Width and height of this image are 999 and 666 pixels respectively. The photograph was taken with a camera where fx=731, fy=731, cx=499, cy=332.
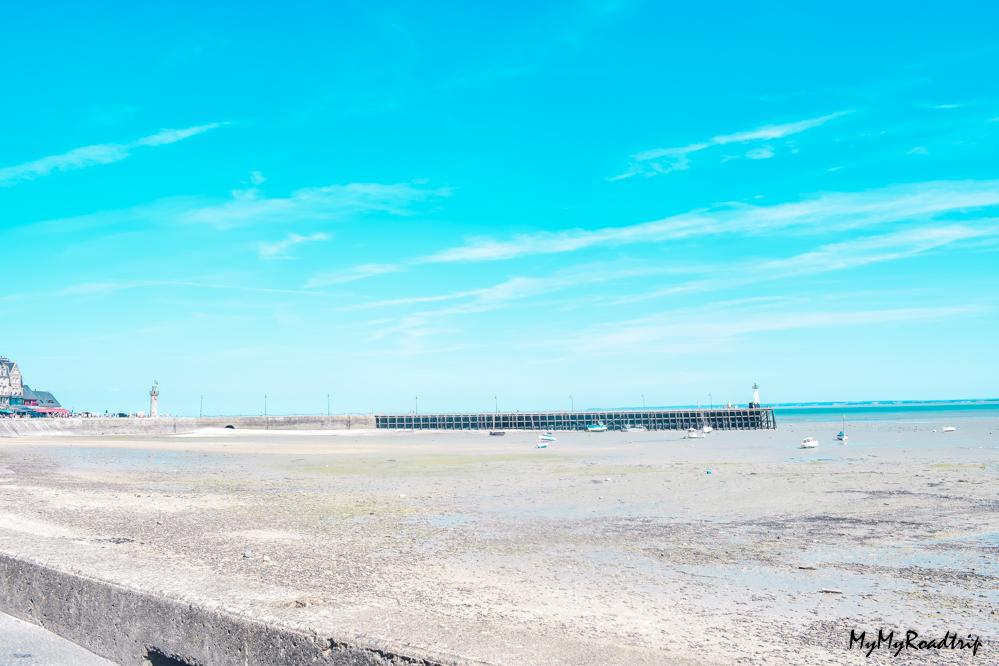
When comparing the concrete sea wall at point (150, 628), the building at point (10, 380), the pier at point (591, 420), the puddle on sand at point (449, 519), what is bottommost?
the pier at point (591, 420)

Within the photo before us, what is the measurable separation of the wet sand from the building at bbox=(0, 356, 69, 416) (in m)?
134

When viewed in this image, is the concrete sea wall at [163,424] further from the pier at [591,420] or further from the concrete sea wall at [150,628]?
the concrete sea wall at [150,628]

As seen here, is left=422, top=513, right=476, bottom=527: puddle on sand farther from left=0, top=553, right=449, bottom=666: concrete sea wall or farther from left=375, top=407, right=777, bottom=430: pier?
left=375, top=407, right=777, bottom=430: pier

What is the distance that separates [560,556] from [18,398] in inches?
6636

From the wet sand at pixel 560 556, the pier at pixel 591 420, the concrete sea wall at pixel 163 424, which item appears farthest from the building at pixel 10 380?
the wet sand at pixel 560 556

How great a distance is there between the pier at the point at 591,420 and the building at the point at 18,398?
6622 cm

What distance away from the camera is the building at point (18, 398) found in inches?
5536

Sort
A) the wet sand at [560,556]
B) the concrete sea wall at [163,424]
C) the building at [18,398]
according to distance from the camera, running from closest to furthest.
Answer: the wet sand at [560,556], the concrete sea wall at [163,424], the building at [18,398]

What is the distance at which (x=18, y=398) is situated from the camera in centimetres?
14875

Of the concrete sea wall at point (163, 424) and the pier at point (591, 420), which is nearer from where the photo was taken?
the concrete sea wall at point (163, 424)

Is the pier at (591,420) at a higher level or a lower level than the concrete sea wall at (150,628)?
lower

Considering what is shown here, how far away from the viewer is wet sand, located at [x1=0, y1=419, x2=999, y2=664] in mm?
5297

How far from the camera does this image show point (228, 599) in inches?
193

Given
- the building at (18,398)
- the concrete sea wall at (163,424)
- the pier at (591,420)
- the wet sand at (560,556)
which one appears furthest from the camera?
the building at (18,398)
